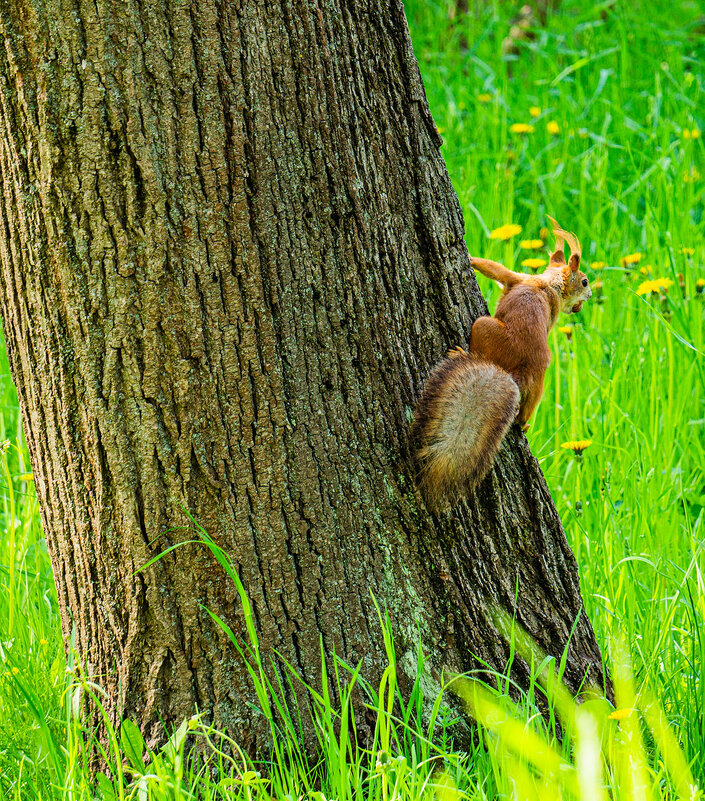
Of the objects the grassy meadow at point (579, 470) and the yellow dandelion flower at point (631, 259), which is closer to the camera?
the grassy meadow at point (579, 470)

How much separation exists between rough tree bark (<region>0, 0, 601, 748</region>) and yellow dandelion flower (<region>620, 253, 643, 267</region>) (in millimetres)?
Answer: 1965

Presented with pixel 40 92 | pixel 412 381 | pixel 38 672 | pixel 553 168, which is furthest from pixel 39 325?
pixel 553 168

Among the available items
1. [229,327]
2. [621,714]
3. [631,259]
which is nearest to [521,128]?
[631,259]

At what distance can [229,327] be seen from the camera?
1.74m

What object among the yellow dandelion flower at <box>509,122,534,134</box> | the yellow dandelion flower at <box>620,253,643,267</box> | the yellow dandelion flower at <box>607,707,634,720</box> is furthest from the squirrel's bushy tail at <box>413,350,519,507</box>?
the yellow dandelion flower at <box>509,122,534,134</box>

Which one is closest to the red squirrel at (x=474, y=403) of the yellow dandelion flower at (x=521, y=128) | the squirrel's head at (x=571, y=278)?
the squirrel's head at (x=571, y=278)

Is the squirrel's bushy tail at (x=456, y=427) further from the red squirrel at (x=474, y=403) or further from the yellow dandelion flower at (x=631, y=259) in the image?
the yellow dandelion flower at (x=631, y=259)

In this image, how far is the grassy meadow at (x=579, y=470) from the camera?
69.7 inches

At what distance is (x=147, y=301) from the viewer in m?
1.71

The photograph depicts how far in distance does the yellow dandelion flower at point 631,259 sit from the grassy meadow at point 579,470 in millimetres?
52

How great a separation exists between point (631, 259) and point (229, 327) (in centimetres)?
252

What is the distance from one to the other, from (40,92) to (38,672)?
141 cm

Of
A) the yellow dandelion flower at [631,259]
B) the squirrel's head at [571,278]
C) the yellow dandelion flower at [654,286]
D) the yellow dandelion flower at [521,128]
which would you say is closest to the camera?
the squirrel's head at [571,278]

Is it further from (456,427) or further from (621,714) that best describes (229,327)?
(621,714)
